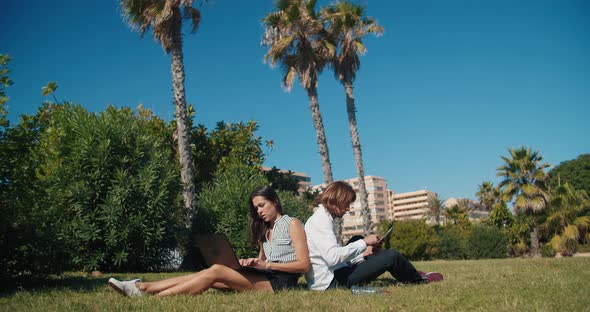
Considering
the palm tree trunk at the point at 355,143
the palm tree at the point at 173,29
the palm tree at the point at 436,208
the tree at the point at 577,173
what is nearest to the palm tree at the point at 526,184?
the palm tree trunk at the point at 355,143

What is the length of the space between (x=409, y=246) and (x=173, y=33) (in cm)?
2054

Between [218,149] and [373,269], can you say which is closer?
[373,269]

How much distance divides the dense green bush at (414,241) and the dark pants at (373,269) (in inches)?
1017

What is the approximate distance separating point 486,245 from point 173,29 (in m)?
Answer: 25.2

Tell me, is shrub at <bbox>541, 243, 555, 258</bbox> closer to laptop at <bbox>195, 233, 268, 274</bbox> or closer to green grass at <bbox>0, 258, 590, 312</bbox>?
green grass at <bbox>0, 258, 590, 312</bbox>

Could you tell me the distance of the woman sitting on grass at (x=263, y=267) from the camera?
540 centimetres

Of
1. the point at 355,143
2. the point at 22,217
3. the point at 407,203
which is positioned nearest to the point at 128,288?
the point at 22,217

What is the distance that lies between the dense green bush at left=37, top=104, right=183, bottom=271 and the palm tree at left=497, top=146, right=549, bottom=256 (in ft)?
89.5

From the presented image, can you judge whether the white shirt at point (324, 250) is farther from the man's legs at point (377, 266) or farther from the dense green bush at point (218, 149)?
the dense green bush at point (218, 149)

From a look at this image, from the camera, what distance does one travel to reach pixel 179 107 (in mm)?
18344

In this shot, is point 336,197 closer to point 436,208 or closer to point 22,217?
point 22,217

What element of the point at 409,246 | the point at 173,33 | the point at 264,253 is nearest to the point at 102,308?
the point at 264,253

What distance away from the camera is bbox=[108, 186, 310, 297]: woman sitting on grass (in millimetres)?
5402

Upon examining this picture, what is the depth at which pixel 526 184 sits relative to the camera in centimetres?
3347
